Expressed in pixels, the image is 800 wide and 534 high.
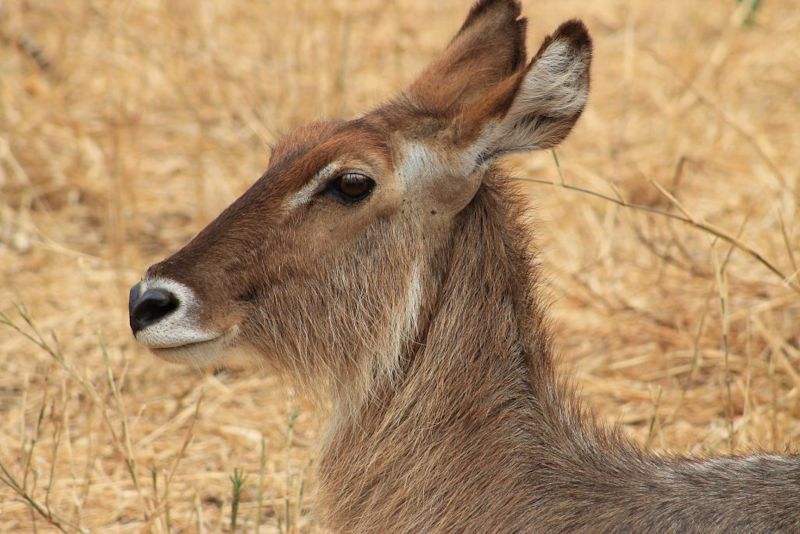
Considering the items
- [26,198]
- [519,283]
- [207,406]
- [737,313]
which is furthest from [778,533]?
[26,198]

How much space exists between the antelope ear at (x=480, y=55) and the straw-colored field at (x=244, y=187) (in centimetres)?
33

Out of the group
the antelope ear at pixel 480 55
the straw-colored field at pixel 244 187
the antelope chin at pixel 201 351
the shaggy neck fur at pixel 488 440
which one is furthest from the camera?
the straw-colored field at pixel 244 187

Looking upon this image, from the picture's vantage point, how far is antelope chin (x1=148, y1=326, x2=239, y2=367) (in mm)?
3441

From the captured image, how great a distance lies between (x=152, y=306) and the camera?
339cm

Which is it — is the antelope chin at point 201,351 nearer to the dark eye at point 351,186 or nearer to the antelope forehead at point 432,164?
the dark eye at point 351,186

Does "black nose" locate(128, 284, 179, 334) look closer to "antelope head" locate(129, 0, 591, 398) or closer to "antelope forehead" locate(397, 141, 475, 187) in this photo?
"antelope head" locate(129, 0, 591, 398)

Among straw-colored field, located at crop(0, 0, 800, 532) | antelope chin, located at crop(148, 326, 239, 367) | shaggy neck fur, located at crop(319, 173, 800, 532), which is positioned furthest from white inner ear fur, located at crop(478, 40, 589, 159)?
antelope chin, located at crop(148, 326, 239, 367)

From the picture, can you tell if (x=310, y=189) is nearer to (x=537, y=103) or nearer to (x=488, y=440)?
(x=537, y=103)

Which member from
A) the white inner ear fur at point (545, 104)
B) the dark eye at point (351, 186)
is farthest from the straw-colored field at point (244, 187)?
the dark eye at point (351, 186)

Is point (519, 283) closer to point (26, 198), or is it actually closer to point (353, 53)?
point (26, 198)

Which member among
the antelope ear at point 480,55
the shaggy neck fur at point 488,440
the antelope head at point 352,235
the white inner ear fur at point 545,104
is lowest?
the shaggy neck fur at point 488,440

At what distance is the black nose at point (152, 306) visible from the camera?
338cm

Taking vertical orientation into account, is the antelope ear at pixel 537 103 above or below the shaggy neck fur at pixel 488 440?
above

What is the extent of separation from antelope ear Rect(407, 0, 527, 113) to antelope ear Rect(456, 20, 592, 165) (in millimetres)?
318
